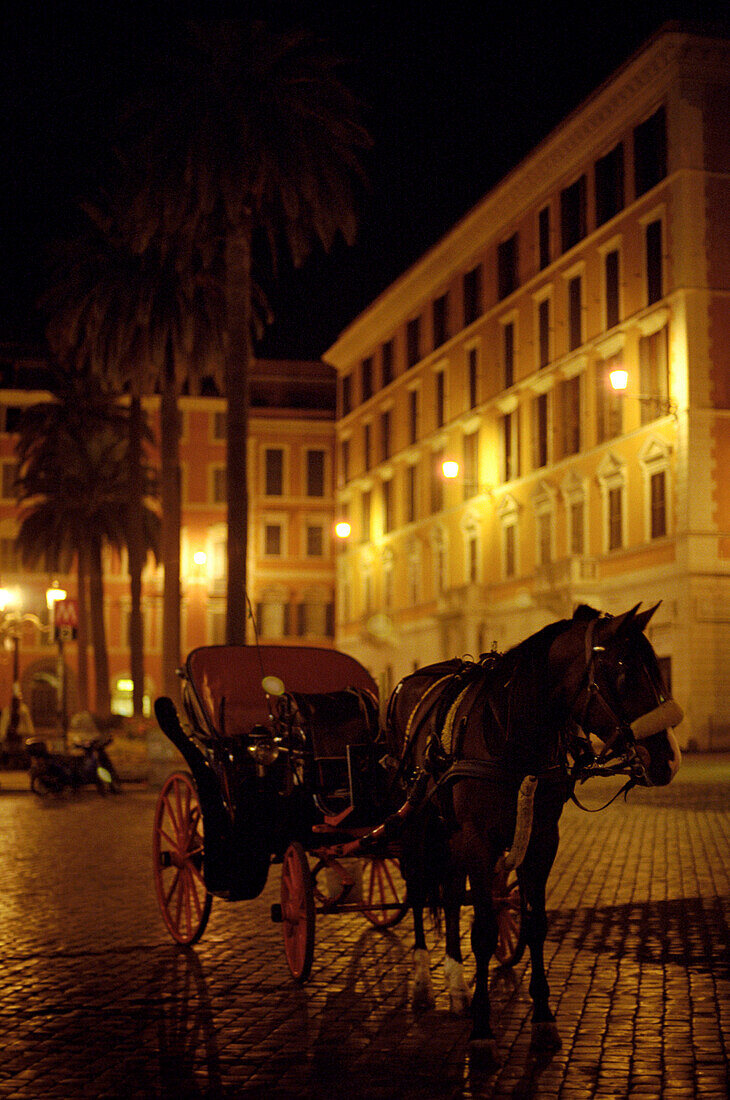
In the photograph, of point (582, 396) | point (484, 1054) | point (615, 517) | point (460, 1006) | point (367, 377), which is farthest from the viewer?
point (367, 377)

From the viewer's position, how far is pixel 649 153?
41.8m

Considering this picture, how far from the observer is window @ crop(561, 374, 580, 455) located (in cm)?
4512

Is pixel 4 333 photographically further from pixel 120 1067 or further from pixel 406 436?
pixel 120 1067

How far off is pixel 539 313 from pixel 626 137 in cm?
703

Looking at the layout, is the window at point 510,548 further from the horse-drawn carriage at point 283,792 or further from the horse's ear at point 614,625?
the horse's ear at point 614,625

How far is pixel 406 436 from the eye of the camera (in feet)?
196

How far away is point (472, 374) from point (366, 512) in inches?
501

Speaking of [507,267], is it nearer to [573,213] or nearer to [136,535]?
[573,213]

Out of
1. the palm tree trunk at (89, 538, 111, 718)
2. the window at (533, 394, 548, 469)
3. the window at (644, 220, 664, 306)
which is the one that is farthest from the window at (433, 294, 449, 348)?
the window at (644, 220, 664, 306)

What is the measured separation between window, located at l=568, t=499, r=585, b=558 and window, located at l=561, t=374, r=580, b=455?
1645mm

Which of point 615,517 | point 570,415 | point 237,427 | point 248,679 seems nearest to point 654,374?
point 615,517

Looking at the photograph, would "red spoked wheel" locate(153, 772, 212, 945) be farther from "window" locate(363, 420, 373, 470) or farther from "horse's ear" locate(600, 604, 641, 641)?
"window" locate(363, 420, 373, 470)

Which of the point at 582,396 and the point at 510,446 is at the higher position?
the point at 582,396

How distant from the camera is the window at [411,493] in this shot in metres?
58.5
